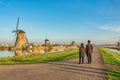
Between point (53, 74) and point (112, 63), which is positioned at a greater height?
point (53, 74)

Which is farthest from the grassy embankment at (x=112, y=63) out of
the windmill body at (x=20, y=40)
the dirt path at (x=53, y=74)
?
the windmill body at (x=20, y=40)

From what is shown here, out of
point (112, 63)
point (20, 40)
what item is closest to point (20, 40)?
point (20, 40)

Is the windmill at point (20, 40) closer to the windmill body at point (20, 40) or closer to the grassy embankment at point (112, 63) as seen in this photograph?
the windmill body at point (20, 40)

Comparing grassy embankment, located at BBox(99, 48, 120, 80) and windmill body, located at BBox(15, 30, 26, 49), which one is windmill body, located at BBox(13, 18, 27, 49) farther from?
grassy embankment, located at BBox(99, 48, 120, 80)

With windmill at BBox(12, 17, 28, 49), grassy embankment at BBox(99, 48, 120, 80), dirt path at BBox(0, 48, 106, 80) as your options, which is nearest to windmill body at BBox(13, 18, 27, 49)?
windmill at BBox(12, 17, 28, 49)

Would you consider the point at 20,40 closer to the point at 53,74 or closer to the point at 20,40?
the point at 20,40

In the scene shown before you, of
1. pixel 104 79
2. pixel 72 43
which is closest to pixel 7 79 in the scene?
pixel 104 79

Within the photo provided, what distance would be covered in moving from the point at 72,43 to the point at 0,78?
134510mm

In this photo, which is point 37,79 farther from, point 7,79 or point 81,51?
point 81,51

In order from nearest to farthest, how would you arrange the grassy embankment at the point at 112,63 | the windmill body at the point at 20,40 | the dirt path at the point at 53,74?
the dirt path at the point at 53,74, the grassy embankment at the point at 112,63, the windmill body at the point at 20,40

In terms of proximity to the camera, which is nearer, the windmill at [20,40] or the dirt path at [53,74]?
the dirt path at [53,74]

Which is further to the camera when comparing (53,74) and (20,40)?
(20,40)

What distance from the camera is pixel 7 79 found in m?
9.98

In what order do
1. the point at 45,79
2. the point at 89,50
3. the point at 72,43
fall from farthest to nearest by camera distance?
the point at 72,43
the point at 89,50
the point at 45,79
